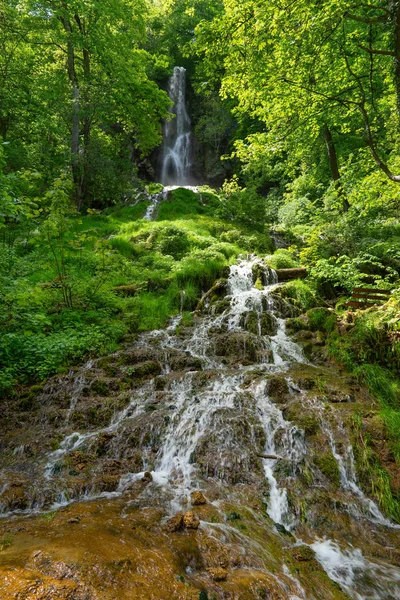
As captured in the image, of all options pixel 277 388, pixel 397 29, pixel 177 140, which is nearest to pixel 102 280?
pixel 277 388

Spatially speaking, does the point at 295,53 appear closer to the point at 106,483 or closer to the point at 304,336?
the point at 304,336

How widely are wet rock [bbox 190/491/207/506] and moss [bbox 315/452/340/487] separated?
1750 millimetres

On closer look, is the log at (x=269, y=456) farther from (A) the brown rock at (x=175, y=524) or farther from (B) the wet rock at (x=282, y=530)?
(A) the brown rock at (x=175, y=524)

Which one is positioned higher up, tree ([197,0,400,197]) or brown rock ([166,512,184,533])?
tree ([197,0,400,197])

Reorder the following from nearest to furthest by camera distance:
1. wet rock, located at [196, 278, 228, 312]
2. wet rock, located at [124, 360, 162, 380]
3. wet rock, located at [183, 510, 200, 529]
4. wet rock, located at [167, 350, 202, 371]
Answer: wet rock, located at [183, 510, 200, 529]
wet rock, located at [124, 360, 162, 380]
wet rock, located at [167, 350, 202, 371]
wet rock, located at [196, 278, 228, 312]

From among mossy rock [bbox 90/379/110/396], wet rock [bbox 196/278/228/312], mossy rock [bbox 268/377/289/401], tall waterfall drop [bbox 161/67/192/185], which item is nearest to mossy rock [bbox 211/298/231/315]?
wet rock [bbox 196/278/228/312]

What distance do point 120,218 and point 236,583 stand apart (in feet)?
52.0

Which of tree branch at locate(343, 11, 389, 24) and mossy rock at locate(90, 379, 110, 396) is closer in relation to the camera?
tree branch at locate(343, 11, 389, 24)

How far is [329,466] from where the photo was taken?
4.43m

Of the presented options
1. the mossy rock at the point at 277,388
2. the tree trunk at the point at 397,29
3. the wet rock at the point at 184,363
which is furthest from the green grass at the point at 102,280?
the tree trunk at the point at 397,29

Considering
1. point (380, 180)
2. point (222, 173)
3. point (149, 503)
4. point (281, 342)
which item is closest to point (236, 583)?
point (149, 503)

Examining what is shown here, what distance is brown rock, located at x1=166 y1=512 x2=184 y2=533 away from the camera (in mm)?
3260

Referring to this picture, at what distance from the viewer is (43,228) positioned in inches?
278

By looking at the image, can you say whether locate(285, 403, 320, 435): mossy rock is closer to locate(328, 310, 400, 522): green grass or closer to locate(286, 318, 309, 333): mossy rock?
locate(328, 310, 400, 522): green grass
